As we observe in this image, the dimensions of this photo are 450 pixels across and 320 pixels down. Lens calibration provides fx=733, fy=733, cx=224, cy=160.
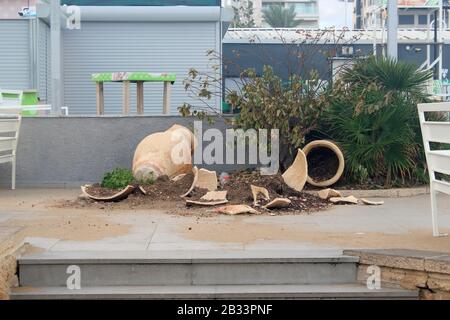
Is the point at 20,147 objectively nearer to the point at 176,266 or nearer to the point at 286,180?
the point at 286,180

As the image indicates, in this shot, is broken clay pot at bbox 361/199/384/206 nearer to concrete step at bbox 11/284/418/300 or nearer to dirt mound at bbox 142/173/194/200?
dirt mound at bbox 142/173/194/200

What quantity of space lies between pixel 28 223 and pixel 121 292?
2.59 meters

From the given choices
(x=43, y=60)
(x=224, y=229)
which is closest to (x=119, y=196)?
(x=224, y=229)

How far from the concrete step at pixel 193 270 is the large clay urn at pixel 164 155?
13.8 ft

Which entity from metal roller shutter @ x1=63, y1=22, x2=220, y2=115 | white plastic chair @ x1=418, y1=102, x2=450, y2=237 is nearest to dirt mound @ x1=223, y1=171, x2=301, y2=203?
white plastic chair @ x1=418, y1=102, x2=450, y2=237

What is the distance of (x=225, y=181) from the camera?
951 centimetres

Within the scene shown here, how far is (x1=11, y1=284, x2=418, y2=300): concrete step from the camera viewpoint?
16.6ft

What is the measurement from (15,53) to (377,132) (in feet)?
36.1

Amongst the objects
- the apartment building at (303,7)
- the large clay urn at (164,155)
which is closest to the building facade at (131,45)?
the large clay urn at (164,155)

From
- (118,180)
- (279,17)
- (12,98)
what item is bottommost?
(118,180)

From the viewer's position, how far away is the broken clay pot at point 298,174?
9344 mm

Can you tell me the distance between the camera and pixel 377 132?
1013 cm

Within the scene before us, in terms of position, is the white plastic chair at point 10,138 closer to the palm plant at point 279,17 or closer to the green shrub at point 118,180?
the green shrub at point 118,180

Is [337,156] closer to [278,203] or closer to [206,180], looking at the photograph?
[206,180]
